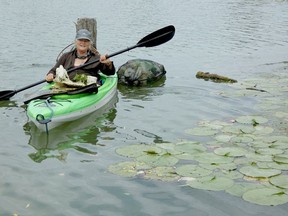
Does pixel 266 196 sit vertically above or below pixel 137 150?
above

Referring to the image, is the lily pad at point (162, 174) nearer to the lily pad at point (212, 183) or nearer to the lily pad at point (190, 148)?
the lily pad at point (212, 183)

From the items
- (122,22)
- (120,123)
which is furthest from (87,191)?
(122,22)

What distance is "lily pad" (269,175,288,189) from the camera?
202 inches

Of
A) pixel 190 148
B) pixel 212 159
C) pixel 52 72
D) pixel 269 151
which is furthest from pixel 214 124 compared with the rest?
pixel 52 72

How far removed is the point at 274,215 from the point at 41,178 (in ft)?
8.88

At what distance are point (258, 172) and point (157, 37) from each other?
4.55 metres

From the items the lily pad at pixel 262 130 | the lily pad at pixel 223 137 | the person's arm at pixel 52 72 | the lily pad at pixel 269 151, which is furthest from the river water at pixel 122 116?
the lily pad at pixel 269 151

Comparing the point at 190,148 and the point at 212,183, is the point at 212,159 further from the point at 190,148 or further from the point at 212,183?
the point at 212,183

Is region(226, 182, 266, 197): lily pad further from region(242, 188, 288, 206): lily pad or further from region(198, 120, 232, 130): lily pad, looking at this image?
region(198, 120, 232, 130): lily pad

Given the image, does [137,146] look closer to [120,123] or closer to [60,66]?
[120,123]

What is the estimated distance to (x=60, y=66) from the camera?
26.6ft

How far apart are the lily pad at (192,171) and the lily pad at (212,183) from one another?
0.34ft

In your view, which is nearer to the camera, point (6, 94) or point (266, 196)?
point (266, 196)

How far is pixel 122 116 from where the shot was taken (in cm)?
820
